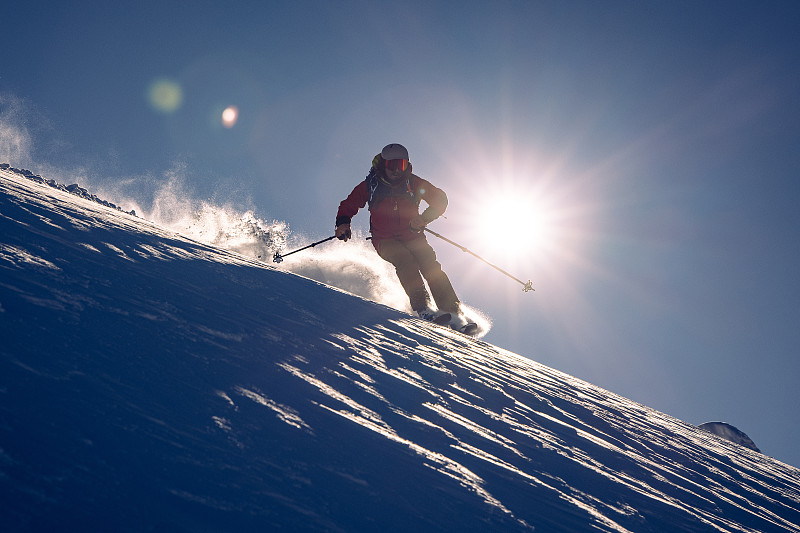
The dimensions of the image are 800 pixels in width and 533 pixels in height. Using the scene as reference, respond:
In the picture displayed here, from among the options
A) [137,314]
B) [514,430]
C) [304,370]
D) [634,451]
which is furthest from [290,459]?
[634,451]

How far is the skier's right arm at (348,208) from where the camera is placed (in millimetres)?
8273

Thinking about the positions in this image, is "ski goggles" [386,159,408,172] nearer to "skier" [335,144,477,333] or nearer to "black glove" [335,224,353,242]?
"skier" [335,144,477,333]

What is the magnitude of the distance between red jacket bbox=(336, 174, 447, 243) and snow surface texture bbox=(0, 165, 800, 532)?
13.8ft

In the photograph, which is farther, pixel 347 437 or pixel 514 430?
pixel 514 430

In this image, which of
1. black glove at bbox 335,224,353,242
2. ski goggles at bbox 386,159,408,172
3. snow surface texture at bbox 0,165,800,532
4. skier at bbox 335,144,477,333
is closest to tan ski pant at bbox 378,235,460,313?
skier at bbox 335,144,477,333

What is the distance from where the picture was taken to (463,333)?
7.29m

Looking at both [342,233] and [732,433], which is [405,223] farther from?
[732,433]

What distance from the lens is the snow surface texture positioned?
1259mm

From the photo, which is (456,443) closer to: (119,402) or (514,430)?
(514,430)

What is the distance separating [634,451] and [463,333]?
389 centimetres

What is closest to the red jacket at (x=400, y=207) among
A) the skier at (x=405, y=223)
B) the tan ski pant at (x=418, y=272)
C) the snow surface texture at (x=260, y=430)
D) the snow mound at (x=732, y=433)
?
the skier at (x=405, y=223)

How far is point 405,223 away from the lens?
8148mm

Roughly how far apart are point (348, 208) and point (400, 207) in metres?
1.13

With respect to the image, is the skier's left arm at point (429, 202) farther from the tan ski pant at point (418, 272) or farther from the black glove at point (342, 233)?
the black glove at point (342, 233)
